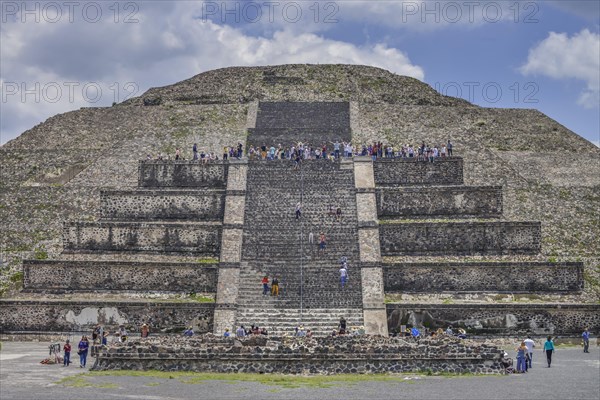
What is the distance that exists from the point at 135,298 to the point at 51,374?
783 centimetres

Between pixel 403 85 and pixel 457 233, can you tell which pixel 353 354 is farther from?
pixel 403 85

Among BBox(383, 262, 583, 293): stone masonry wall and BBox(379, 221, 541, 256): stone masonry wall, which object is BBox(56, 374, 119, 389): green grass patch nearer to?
BBox(383, 262, 583, 293): stone masonry wall

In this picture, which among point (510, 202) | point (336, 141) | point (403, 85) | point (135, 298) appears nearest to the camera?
point (135, 298)

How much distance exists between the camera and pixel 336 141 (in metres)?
35.7

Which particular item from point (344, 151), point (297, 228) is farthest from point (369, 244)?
point (344, 151)

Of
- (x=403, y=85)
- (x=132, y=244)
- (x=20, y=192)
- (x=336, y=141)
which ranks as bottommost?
(x=132, y=244)

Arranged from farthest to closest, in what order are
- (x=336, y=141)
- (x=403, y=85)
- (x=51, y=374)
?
(x=403, y=85) < (x=336, y=141) < (x=51, y=374)

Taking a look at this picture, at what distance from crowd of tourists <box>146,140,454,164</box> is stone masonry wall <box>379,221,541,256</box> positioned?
450 centimetres

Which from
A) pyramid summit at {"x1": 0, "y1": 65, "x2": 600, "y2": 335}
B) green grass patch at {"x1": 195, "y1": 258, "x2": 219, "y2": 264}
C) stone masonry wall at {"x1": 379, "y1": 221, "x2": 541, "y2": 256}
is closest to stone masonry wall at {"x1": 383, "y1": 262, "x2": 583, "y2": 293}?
pyramid summit at {"x1": 0, "y1": 65, "x2": 600, "y2": 335}

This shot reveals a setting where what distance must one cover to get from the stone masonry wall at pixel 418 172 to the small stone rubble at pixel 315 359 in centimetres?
1280

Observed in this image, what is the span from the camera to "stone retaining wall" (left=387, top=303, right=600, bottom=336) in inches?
973

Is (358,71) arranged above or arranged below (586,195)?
above

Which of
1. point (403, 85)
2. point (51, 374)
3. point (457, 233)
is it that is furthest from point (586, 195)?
point (51, 374)

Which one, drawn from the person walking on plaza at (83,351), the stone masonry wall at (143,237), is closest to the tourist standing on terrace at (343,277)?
the stone masonry wall at (143,237)
